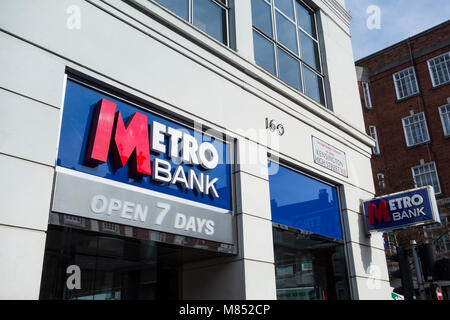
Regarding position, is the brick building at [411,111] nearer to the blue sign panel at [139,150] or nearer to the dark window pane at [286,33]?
the dark window pane at [286,33]

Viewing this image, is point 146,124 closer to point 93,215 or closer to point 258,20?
point 93,215

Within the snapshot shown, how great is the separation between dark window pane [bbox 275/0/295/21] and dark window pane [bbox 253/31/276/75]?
1.31m

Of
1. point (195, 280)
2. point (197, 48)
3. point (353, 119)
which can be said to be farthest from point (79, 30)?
point (353, 119)

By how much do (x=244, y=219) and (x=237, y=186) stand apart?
0.56 m

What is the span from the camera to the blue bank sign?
362 inches

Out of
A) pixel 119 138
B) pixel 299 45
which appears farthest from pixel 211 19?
pixel 119 138

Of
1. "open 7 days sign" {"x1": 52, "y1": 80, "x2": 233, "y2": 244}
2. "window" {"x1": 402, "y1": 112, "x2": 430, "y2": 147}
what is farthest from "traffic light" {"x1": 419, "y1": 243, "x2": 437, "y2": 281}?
"window" {"x1": 402, "y1": 112, "x2": 430, "y2": 147}

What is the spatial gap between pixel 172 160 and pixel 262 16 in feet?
15.1

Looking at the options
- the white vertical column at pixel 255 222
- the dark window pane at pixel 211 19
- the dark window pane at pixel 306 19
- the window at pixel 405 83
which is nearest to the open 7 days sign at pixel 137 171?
the white vertical column at pixel 255 222

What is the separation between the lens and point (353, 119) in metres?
11.3

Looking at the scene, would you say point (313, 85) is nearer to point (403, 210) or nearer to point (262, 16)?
point (262, 16)

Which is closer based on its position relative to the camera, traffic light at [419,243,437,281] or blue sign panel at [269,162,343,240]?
traffic light at [419,243,437,281]

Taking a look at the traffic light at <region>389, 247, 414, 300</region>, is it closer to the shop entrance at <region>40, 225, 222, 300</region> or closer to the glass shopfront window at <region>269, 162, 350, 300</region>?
the glass shopfront window at <region>269, 162, 350, 300</region>

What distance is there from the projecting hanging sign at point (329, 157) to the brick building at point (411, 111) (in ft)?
52.1
